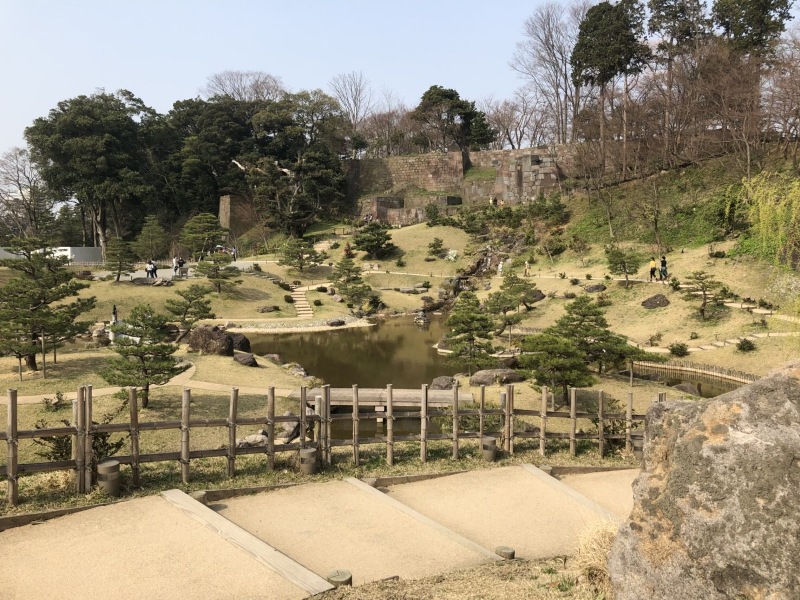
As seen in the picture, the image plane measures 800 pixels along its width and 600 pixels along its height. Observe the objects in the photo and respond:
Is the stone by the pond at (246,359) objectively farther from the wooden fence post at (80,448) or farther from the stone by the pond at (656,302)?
the stone by the pond at (656,302)

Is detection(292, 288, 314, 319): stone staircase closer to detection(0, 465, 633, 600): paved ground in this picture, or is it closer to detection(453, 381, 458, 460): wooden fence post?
detection(453, 381, 458, 460): wooden fence post

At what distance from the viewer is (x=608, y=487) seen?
941 cm

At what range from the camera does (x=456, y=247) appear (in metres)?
46.6

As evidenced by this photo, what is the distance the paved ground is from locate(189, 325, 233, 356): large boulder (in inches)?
530

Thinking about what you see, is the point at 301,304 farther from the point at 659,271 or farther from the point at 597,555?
the point at 597,555

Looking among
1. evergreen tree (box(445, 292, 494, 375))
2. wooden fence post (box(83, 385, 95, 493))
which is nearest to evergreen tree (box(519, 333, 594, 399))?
evergreen tree (box(445, 292, 494, 375))

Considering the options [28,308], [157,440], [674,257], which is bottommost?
[157,440]

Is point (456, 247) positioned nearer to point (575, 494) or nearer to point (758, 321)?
point (758, 321)

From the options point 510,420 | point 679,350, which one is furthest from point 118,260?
point 679,350

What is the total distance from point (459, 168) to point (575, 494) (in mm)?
53381

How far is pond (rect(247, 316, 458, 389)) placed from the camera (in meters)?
20.5

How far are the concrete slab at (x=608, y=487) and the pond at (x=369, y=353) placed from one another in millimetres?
9628

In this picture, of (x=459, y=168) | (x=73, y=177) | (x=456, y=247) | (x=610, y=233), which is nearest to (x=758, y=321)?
(x=610, y=233)

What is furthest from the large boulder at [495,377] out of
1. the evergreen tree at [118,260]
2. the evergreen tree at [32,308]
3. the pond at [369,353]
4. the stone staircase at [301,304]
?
the evergreen tree at [118,260]
